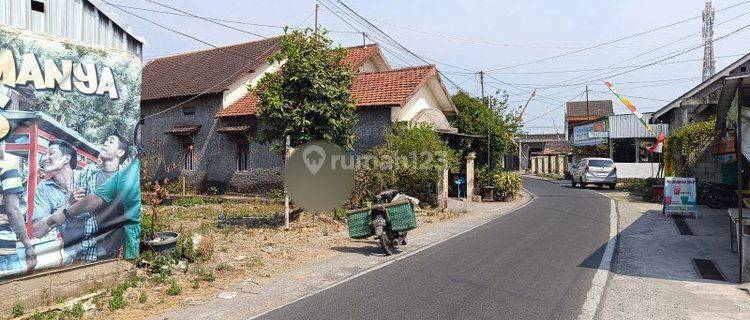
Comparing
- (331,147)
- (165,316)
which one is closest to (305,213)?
(331,147)

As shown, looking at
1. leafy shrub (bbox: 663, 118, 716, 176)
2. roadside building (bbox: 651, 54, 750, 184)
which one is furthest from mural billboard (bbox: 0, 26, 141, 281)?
leafy shrub (bbox: 663, 118, 716, 176)

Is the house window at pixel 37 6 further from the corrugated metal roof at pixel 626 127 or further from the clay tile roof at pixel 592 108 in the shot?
the clay tile roof at pixel 592 108

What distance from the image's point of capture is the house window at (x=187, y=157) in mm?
23716

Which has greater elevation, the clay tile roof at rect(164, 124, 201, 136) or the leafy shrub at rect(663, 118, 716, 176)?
the clay tile roof at rect(164, 124, 201, 136)

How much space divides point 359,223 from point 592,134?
112ft

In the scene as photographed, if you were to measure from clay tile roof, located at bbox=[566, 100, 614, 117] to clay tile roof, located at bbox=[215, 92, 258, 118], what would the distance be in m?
57.3

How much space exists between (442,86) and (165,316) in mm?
16202

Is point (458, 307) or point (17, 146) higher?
point (17, 146)

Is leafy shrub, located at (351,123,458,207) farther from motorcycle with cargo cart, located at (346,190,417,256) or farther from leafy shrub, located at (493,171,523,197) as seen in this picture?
motorcycle with cargo cart, located at (346,190,417,256)

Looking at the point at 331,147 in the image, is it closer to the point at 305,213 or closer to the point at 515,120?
the point at 305,213

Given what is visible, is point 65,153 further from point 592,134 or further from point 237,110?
point 592,134

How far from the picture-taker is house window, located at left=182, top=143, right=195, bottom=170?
77.8ft

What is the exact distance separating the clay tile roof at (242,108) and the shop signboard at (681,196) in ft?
47.2

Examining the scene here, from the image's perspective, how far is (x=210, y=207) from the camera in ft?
58.9
